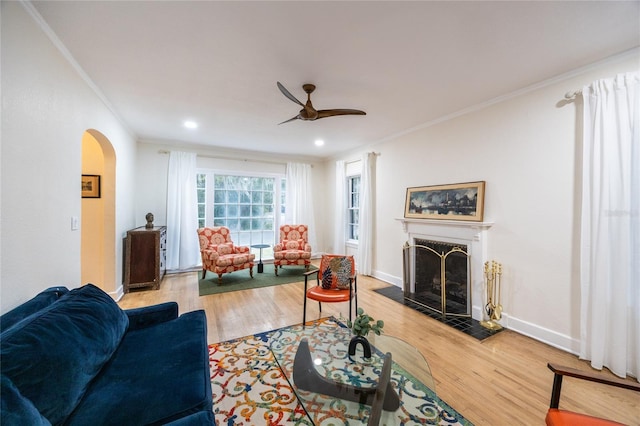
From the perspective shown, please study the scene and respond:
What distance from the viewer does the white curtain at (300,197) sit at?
6164 millimetres

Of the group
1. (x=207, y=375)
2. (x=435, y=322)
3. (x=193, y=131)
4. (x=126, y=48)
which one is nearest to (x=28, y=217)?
(x=126, y=48)

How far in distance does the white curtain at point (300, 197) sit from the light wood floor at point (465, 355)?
244cm

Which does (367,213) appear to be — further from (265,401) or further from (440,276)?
(265,401)

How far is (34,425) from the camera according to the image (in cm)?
81

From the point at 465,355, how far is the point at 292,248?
11.9ft

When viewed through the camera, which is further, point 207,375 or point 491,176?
point 491,176

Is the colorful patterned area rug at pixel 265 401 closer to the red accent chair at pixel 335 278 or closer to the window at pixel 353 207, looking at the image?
the red accent chair at pixel 335 278

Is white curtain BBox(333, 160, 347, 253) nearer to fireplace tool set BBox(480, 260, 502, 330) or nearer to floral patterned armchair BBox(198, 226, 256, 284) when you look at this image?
floral patterned armchair BBox(198, 226, 256, 284)

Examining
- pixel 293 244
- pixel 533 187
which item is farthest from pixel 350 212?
pixel 533 187

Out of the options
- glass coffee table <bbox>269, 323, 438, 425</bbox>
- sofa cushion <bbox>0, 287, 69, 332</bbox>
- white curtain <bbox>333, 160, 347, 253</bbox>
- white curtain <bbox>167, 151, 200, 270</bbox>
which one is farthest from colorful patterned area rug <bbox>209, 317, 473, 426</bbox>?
white curtain <bbox>333, 160, 347, 253</bbox>

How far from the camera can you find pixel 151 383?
1254mm

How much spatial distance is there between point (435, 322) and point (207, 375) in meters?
2.54

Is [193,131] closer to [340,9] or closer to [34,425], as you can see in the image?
[340,9]

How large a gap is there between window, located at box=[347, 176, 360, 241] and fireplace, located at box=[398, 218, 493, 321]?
165cm
